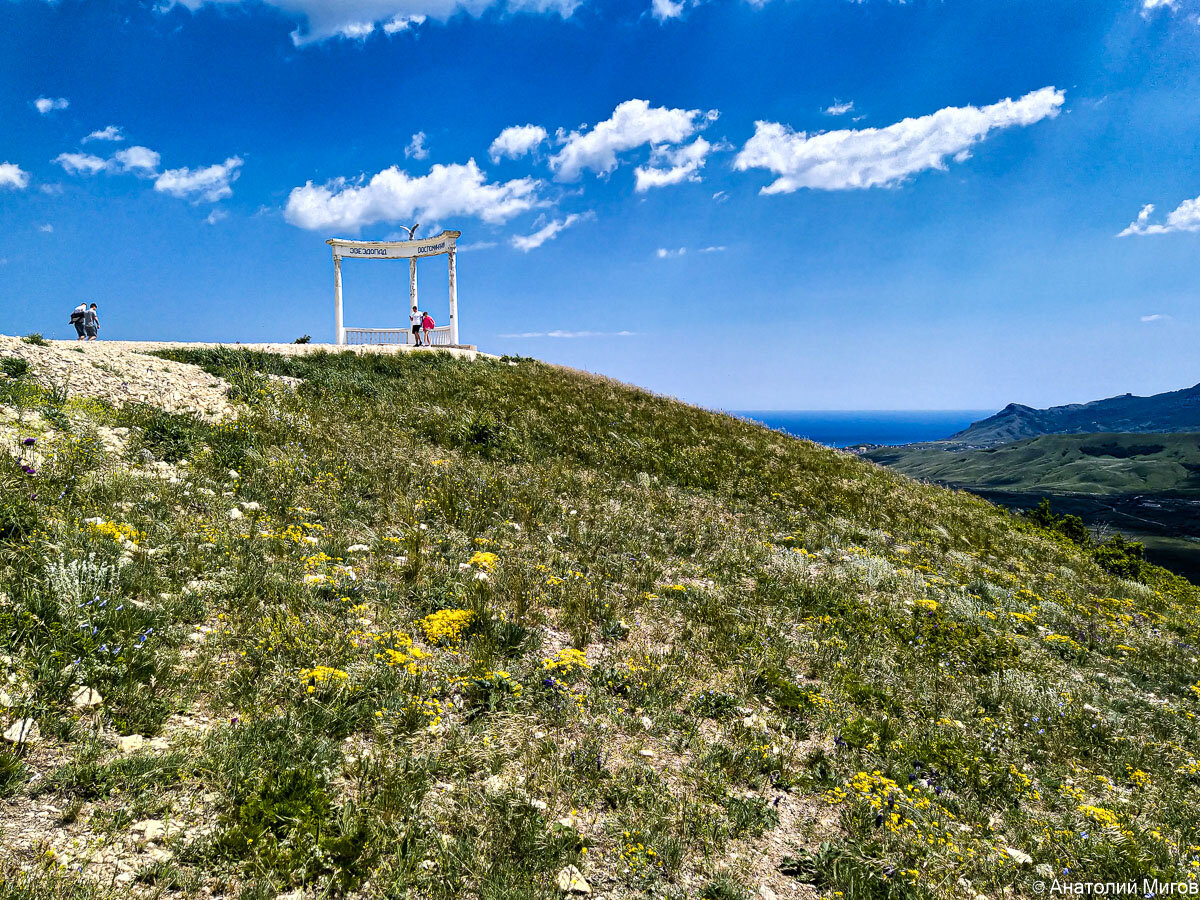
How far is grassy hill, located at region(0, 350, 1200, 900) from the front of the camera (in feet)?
12.9

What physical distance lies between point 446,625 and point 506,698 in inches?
54.6

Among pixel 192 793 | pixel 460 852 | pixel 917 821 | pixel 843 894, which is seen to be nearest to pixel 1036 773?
pixel 917 821

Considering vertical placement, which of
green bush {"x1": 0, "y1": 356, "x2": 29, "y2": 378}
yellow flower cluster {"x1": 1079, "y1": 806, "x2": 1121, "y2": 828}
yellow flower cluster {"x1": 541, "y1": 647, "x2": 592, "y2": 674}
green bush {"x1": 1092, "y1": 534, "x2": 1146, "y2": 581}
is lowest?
green bush {"x1": 1092, "y1": 534, "x2": 1146, "y2": 581}

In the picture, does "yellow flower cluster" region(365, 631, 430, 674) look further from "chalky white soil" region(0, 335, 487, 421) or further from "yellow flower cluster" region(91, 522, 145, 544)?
"chalky white soil" region(0, 335, 487, 421)

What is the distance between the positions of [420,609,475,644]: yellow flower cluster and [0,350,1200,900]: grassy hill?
4 cm

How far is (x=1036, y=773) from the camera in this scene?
614 centimetres

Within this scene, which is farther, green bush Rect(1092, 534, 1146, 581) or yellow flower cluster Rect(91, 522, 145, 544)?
green bush Rect(1092, 534, 1146, 581)

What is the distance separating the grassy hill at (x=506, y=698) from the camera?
155 inches

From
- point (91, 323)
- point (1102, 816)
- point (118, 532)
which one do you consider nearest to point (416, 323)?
point (91, 323)

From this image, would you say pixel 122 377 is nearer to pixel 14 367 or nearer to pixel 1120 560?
pixel 14 367

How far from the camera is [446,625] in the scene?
6.63 metres

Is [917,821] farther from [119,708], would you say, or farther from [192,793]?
[119,708]

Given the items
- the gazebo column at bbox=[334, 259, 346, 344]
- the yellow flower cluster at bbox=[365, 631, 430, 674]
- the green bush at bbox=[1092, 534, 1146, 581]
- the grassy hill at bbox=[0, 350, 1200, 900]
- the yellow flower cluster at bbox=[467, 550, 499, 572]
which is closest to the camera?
the grassy hill at bbox=[0, 350, 1200, 900]

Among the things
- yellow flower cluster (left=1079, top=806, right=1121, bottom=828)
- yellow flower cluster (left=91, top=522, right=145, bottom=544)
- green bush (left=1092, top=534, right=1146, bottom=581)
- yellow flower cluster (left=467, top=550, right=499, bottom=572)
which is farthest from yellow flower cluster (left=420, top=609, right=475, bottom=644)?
green bush (left=1092, top=534, right=1146, bottom=581)
